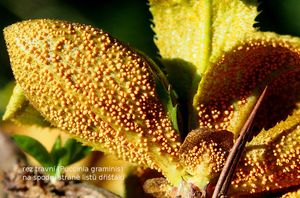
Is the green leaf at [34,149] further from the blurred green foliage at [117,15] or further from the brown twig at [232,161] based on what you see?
the brown twig at [232,161]

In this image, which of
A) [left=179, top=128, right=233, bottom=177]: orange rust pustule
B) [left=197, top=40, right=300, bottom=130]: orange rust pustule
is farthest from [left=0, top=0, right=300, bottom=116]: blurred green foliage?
[left=179, top=128, right=233, bottom=177]: orange rust pustule

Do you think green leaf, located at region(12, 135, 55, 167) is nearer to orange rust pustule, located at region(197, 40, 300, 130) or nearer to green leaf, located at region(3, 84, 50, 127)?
green leaf, located at region(3, 84, 50, 127)

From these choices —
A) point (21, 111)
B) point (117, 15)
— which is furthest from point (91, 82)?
point (117, 15)

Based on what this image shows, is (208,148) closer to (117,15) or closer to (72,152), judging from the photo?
(72,152)

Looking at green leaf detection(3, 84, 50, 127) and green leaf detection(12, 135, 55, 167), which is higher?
green leaf detection(3, 84, 50, 127)

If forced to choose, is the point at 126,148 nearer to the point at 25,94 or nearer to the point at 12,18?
the point at 25,94

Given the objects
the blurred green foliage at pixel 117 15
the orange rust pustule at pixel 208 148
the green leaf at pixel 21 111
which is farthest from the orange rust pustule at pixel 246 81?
the green leaf at pixel 21 111

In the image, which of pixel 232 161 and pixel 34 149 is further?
pixel 34 149
